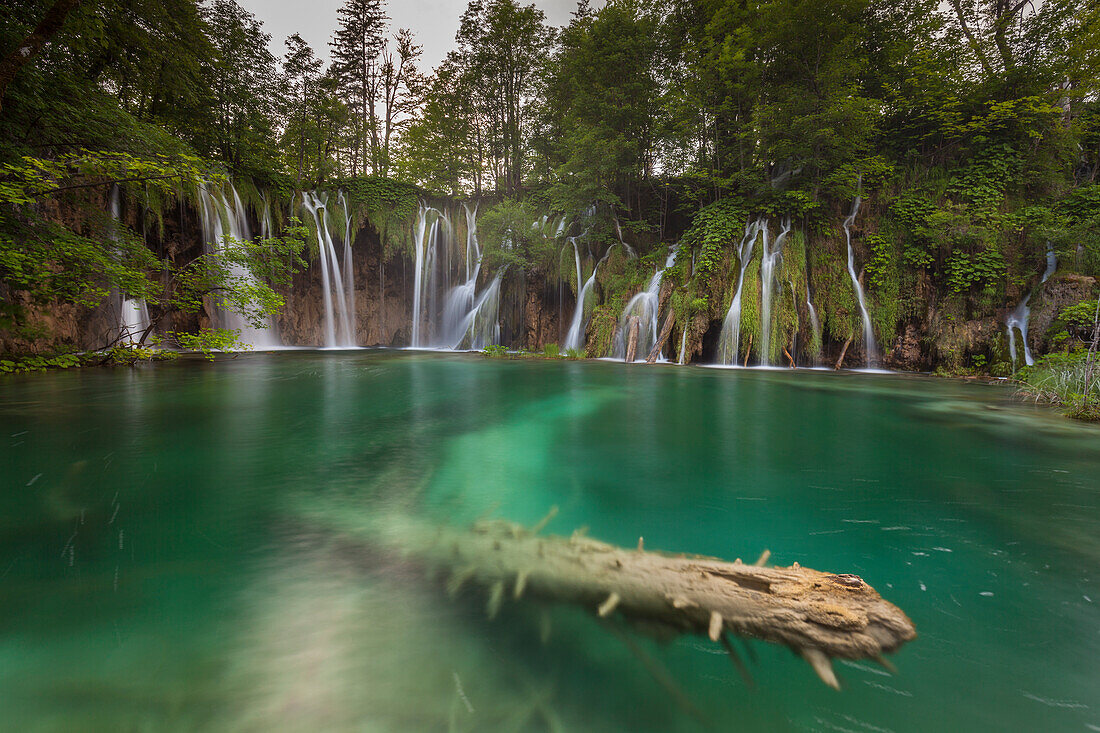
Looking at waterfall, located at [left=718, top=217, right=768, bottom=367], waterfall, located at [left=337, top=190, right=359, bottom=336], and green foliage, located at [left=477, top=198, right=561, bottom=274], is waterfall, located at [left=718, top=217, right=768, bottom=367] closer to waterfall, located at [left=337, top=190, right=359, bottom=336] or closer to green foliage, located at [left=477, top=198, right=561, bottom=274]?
green foliage, located at [left=477, top=198, right=561, bottom=274]

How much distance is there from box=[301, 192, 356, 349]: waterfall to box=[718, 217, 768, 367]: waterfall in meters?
18.3

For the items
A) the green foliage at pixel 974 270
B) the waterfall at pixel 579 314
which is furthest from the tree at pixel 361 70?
the green foliage at pixel 974 270

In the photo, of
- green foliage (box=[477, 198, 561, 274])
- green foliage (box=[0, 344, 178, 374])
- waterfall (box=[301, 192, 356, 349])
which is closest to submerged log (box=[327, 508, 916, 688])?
green foliage (box=[0, 344, 178, 374])

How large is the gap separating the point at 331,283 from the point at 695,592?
22.9 meters

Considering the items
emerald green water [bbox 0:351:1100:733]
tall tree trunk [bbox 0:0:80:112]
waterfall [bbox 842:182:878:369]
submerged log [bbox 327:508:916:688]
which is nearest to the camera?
emerald green water [bbox 0:351:1100:733]

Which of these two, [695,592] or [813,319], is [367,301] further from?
[695,592]

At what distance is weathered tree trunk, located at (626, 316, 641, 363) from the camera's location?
582 inches

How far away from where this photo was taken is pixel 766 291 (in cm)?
1320

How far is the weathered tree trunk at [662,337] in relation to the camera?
14.3m

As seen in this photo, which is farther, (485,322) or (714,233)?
(485,322)

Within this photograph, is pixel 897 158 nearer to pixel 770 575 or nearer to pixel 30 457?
pixel 770 575

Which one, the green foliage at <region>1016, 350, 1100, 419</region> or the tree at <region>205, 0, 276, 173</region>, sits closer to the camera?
the green foliage at <region>1016, 350, 1100, 419</region>

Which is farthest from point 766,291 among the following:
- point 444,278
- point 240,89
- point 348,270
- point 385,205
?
point 240,89

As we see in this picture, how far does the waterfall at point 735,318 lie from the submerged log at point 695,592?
493 inches
